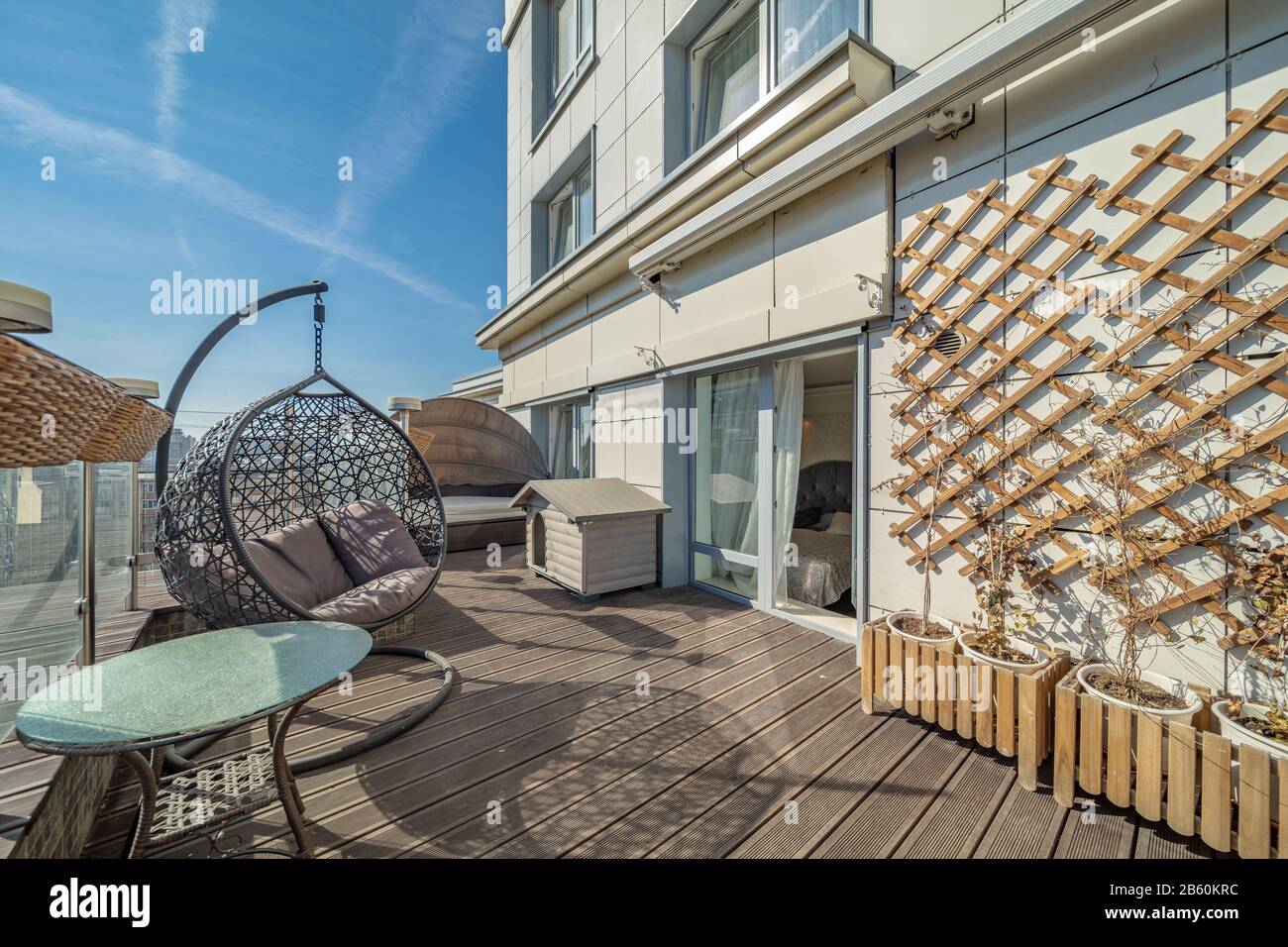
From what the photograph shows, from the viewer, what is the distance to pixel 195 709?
1.26 metres

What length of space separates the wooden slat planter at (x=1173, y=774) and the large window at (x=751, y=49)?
386 cm

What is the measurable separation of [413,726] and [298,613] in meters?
A: 0.97

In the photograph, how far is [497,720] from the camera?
229 centimetres

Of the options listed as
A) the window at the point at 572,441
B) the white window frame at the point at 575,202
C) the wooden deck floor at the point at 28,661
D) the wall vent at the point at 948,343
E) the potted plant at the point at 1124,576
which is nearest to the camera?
the wooden deck floor at the point at 28,661

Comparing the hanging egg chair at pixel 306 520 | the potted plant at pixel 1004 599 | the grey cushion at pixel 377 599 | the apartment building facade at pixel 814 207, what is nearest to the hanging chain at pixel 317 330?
the hanging egg chair at pixel 306 520

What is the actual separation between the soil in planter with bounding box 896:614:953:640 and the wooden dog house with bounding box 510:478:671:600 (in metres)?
2.19

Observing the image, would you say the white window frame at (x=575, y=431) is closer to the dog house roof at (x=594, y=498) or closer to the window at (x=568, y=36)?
the dog house roof at (x=594, y=498)

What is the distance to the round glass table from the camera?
114cm

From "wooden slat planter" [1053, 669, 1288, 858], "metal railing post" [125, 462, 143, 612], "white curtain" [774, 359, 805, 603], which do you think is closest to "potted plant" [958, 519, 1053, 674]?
"wooden slat planter" [1053, 669, 1288, 858]

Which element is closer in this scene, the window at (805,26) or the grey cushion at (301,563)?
the grey cushion at (301,563)

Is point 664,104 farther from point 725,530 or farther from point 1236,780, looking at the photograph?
point 1236,780

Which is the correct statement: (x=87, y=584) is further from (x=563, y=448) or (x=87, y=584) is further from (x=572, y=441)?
(x=563, y=448)

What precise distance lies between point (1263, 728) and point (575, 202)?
756 cm

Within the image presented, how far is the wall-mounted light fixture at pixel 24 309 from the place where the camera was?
0.78 m
